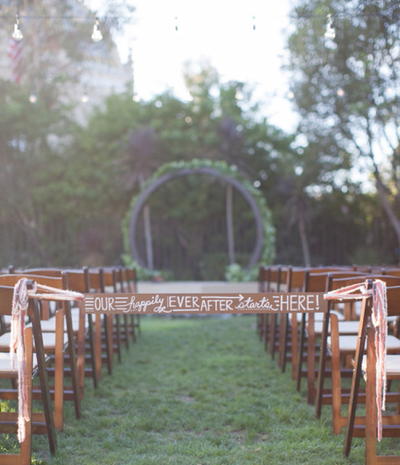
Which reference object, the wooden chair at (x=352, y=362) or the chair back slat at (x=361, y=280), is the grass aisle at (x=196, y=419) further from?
the chair back slat at (x=361, y=280)

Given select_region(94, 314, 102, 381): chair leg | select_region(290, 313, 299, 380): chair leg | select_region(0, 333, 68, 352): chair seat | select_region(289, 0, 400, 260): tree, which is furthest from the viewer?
select_region(289, 0, 400, 260): tree

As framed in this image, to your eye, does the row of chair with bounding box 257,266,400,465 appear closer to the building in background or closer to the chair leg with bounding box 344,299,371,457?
the chair leg with bounding box 344,299,371,457

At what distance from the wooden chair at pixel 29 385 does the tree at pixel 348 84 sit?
236 inches

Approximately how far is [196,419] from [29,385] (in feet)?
3.96

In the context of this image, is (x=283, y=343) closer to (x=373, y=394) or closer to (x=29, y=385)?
(x=373, y=394)

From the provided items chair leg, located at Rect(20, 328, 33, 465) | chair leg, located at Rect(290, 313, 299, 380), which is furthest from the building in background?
chair leg, located at Rect(20, 328, 33, 465)

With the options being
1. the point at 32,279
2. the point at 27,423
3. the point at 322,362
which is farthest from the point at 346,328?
the point at 27,423

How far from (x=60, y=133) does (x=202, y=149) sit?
10.9 ft

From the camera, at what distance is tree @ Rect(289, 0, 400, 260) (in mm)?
8254

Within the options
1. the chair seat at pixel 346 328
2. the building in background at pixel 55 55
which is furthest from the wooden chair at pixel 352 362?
the building in background at pixel 55 55

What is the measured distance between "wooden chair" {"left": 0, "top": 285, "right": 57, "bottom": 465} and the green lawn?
0.15 metres

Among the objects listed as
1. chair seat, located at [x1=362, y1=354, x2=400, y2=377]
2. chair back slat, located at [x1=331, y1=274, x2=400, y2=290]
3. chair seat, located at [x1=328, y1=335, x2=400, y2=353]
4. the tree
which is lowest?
chair seat, located at [x1=362, y1=354, x2=400, y2=377]

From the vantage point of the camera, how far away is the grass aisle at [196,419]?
104 inches

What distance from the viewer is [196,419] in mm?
3219
